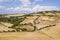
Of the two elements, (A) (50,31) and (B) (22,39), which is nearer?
(B) (22,39)

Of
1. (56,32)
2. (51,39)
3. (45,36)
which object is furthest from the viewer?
(56,32)

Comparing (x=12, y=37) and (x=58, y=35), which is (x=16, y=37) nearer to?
(x=12, y=37)

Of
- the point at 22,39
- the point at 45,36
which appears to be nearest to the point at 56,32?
the point at 45,36

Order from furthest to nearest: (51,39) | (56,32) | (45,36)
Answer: (56,32) < (45,36) < (51,39)

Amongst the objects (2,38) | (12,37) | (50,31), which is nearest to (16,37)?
(12,37)

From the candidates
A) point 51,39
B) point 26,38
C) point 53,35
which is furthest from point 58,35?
point 26,38

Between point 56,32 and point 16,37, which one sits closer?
point 16,37

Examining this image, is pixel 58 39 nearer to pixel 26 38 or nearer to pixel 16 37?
pixel 26 38

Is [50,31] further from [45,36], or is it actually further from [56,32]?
[45,36]
